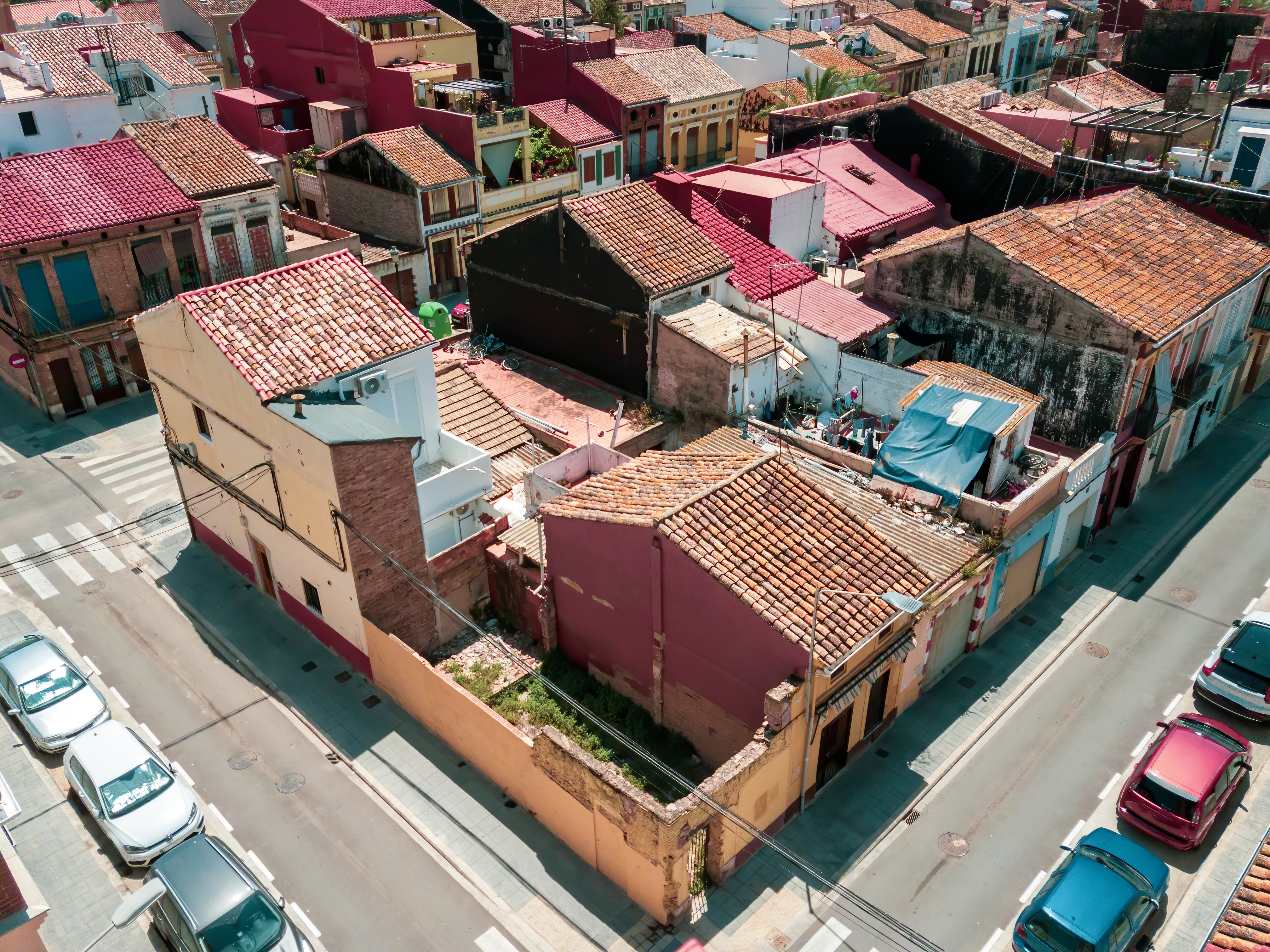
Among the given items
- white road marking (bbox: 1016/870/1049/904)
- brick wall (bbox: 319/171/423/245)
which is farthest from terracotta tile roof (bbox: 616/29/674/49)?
white road marking (bbox: 1016/870/1049/904)

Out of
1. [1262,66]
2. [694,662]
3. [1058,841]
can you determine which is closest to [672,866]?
[694,662]

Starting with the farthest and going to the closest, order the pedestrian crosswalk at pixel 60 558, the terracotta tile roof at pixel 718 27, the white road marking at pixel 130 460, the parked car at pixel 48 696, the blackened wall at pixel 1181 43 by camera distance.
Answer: the terracotta tile roof at pixel 718 27 → the blackened wall at pixel 1181 43 → the white road marking at pixel 130 460 → the pedestrian crosswalk at pixel 60 558 → the parked car at pixel 48 696

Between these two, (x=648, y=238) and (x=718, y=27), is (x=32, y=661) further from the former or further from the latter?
(x=718, y=27)

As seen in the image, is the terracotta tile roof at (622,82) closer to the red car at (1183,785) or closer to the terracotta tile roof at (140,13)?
the terracotta tile roof at (140,13)

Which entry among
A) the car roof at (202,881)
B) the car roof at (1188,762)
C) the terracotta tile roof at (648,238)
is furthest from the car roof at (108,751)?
the car roof at (1188,762)

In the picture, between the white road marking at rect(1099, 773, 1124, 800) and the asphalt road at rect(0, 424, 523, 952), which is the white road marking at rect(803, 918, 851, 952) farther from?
the white road marking at rect(1099, 773, 1124, 800)

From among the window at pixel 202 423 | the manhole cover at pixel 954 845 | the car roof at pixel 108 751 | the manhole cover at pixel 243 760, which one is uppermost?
the window at pixel 202 423

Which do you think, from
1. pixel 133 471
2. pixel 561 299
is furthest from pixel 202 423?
pixel 561 299
